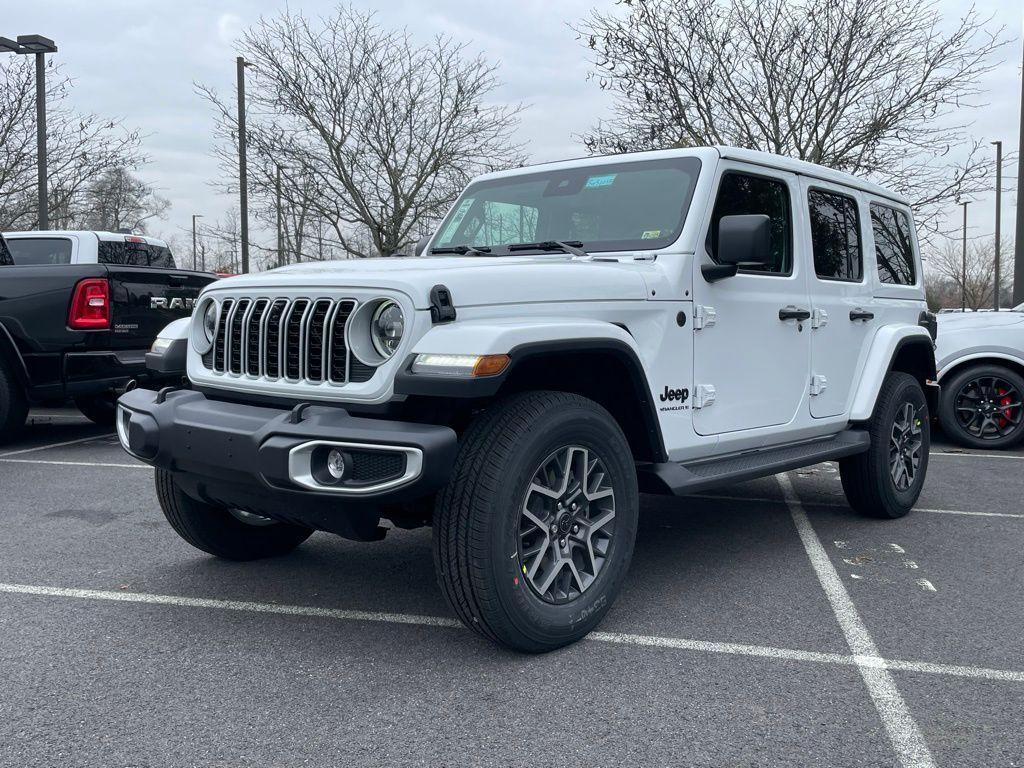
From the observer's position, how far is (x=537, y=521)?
11.0 ft

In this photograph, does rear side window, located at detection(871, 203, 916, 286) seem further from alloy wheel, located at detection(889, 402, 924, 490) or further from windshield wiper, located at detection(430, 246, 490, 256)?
windshield wiper, located at detection(430, 246, 490, 256)

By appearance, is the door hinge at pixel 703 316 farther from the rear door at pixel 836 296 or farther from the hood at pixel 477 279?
the rear door at pixel 836 296

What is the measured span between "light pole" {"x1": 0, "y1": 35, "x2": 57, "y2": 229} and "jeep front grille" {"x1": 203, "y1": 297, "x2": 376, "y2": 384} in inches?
541

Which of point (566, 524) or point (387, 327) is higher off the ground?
point (387, 327)

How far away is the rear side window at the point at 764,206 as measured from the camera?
442 cm

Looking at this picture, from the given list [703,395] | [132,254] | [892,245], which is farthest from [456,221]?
[132,254]

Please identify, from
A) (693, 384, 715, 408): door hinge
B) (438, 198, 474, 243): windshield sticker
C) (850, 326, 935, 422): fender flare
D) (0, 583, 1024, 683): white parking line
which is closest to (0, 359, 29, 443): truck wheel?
(0, 583, 1024, 683): white parking line

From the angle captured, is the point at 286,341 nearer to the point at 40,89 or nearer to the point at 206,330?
the point at 206,330

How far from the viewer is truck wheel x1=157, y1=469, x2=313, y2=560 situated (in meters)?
4.16

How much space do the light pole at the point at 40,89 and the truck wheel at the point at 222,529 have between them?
515 inches

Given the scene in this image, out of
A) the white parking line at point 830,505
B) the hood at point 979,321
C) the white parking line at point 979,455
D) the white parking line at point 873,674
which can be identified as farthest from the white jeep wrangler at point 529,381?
the hood at point 979,321

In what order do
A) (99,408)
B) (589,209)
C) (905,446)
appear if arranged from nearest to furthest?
(589,209) < (905,446) < (99,408)

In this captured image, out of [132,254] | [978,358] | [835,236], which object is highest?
[132,254]

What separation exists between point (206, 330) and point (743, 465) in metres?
2.42
